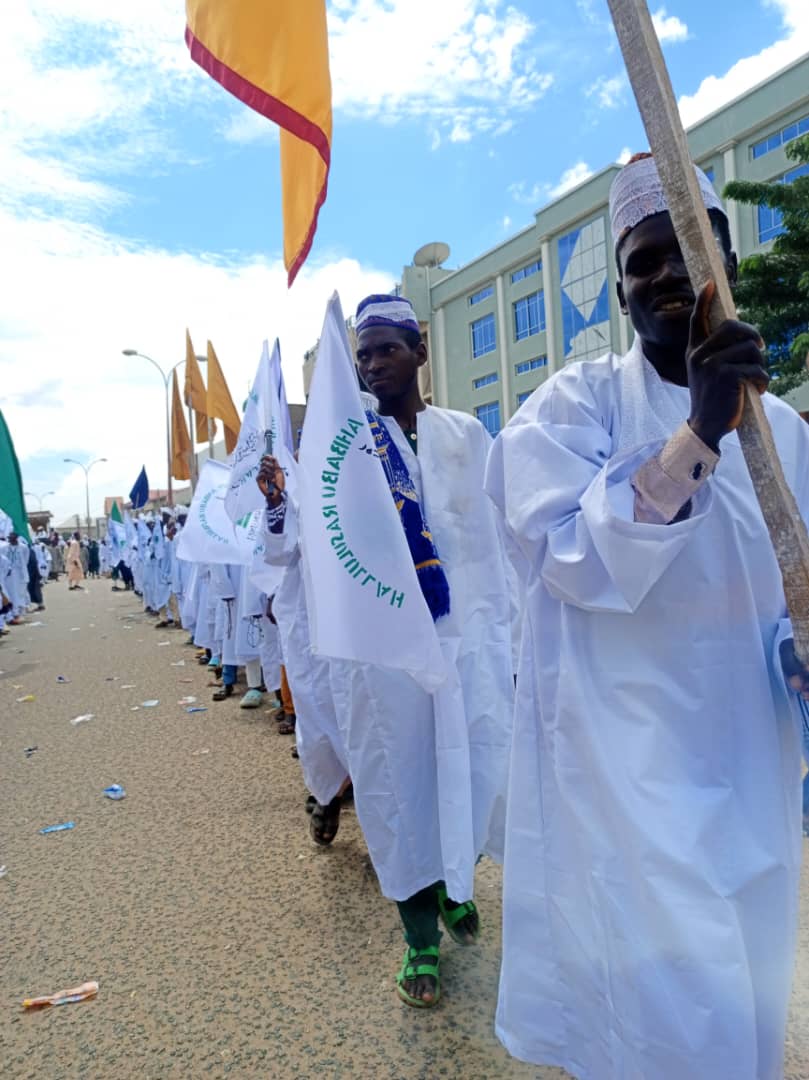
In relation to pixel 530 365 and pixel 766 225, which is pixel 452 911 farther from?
pixel 530 365

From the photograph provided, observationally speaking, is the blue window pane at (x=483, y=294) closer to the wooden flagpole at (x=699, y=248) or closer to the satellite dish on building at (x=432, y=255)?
the satellite dish on building at (x=432, y=255)

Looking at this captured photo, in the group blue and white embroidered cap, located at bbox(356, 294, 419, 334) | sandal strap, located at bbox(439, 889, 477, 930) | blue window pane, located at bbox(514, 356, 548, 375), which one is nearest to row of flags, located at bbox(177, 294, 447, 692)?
blue and white embroidered cap, located at bbox(356, 294, 419, 334)

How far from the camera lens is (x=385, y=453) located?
2736 millimetres

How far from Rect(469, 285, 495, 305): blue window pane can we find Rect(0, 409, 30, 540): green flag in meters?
27.7

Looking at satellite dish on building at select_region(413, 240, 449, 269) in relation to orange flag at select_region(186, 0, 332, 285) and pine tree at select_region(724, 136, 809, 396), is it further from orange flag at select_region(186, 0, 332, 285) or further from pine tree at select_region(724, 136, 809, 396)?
orange flag at select_region(186, 0, 332, 285)

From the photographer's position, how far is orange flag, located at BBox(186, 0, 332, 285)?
176cm

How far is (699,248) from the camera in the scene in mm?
1189

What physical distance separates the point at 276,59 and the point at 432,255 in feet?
114

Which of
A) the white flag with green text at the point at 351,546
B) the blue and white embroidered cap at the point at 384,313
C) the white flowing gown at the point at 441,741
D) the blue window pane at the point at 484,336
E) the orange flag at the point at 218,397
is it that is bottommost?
the white flowing gown at the point at 441,741

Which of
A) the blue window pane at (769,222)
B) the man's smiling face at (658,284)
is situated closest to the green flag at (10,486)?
the man's smiling face at (658,284)

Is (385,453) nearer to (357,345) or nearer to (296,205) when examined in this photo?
(357,345)

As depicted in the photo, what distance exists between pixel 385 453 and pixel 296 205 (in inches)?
36.9

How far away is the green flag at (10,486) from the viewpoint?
21.8ft

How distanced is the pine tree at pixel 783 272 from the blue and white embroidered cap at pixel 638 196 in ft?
34.7
